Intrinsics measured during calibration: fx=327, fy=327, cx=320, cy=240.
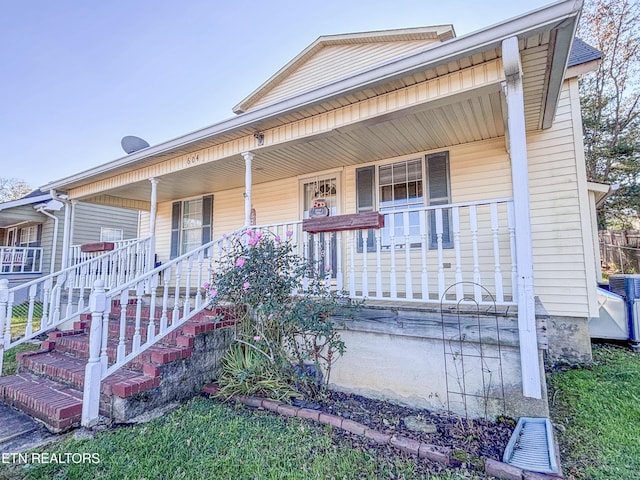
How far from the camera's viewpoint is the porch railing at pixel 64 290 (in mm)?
4066

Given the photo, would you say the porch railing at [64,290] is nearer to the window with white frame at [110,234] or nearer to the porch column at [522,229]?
the porch column at [522,229]

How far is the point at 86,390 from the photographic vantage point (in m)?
2.83

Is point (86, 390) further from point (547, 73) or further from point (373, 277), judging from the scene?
point (547, 73)

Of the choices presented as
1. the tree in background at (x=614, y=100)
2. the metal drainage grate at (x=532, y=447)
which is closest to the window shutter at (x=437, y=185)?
the metal drainage grate at (x=532, y=447)

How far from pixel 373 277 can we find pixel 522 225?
9.63 ft

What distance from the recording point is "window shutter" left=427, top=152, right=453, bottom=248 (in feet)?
16.5

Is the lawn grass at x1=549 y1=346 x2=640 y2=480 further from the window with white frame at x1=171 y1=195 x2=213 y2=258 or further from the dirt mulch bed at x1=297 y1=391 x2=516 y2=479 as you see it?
the window with white frame at x1=171 y1=195 x2=213 y2=258

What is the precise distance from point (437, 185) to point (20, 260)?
14.6 metres

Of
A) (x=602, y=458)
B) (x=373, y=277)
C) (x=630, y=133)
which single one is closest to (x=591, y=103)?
(x=630, y=133)

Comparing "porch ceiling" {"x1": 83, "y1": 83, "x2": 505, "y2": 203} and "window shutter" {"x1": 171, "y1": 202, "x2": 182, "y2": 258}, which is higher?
"porch ceiling" {"x1": 83, "y1": 83, "x2": 505, "y2": 203}

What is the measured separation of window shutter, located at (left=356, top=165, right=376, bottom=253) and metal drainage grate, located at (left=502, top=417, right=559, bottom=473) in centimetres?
343

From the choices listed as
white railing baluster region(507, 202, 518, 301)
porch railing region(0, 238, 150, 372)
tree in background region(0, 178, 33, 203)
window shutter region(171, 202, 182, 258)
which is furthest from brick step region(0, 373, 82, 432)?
tree in background region(0, 178, 33, 203)

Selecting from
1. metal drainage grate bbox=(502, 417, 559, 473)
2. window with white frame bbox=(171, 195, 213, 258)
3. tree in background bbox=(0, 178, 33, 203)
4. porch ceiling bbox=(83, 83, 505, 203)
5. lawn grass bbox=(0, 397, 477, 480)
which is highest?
tree in background bbox=(0, 178, 33, 203)

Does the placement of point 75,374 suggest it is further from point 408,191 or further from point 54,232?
point 54,232
